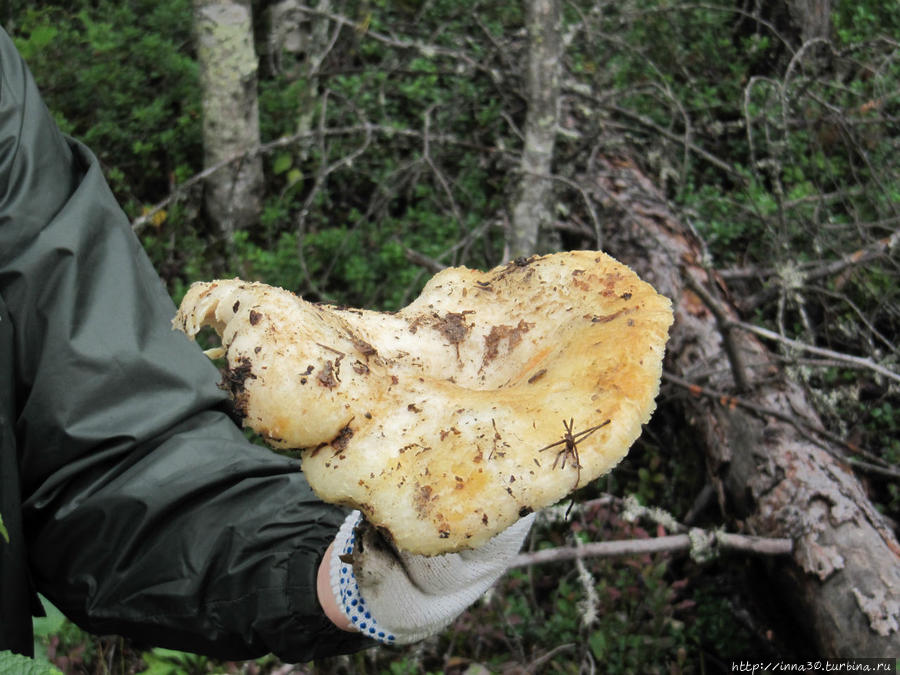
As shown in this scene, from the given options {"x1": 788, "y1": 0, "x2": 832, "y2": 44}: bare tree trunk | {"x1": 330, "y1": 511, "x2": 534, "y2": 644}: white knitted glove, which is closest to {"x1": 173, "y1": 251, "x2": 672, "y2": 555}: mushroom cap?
{"x1": 330, "y1": 511, "x2": 534, "y2": 644}: white knitted glove

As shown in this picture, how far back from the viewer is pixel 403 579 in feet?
5.98

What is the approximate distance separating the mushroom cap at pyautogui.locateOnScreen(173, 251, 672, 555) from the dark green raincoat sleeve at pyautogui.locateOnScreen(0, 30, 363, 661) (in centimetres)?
53

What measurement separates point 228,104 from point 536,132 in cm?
252

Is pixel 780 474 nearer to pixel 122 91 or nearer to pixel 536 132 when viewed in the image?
pixel 536 132

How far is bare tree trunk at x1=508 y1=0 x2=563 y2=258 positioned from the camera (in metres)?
4.02

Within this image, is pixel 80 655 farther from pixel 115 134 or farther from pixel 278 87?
pixel 278 87

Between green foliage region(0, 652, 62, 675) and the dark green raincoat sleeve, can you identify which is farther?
the dark green raincoat sleeve

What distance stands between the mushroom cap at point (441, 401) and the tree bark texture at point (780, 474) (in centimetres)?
192

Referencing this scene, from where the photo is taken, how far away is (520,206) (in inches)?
162

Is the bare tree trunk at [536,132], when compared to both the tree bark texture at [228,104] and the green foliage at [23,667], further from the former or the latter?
the green foliage at [23,667]

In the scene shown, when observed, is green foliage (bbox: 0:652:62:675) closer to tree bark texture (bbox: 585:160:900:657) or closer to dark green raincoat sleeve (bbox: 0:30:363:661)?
dark green raincoat sleeve (bbox: 0:30:363:661)

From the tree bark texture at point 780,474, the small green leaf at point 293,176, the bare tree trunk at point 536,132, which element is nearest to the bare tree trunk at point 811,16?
the tree bark texture at point 780,474

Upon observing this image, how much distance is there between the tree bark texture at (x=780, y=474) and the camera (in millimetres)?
2779

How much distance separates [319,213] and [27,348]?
13.1 feet
